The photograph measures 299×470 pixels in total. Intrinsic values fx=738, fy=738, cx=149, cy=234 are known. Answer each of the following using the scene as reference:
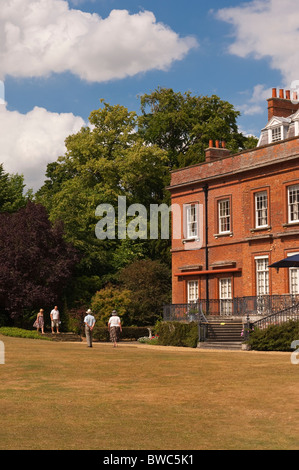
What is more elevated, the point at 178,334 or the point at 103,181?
the point at 103,181

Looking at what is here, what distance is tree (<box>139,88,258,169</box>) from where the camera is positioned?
5934cm

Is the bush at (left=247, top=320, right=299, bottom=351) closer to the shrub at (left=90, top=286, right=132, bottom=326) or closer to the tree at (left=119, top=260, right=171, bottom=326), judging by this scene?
the shrub at (left=90, top=286, right=132, bottom=326)

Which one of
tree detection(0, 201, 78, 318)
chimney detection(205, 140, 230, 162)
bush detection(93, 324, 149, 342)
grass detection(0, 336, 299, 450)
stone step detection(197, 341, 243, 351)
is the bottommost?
grass detection(0, 336, 299, 450)

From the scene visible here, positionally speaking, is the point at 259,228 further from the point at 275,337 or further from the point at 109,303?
the point at 109,303

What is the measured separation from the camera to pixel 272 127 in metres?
41.6

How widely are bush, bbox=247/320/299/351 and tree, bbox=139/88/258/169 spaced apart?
93.8ft

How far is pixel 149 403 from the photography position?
636 inches

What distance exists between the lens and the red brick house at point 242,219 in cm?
3731

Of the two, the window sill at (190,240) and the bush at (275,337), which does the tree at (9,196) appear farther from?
the bush at (275,337)

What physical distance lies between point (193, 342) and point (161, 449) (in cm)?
2443

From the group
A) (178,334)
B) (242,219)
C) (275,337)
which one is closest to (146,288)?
(242,219)

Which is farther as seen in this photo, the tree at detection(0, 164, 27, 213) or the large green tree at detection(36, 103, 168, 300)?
the tree at detection(0, 164, 27, 213)

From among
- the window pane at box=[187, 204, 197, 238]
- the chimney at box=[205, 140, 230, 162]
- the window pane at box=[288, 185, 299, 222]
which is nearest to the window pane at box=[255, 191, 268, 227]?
the window pane at box=[288, 185, 299, 222]

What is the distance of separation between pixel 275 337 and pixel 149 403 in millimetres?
15004
